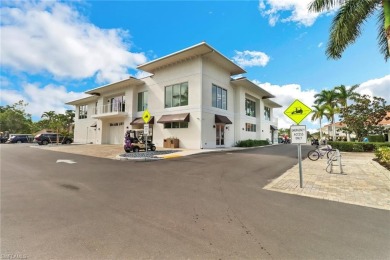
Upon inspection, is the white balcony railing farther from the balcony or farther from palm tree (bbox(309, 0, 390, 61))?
palm tree (bbox(309, 0, 390, 61))

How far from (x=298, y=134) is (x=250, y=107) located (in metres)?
24.2

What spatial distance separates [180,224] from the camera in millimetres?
3945

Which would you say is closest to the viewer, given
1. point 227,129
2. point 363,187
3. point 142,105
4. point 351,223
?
point 351,223

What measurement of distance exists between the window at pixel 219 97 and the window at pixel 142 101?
8854 mm

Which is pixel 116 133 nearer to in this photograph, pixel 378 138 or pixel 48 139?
pixel 48 139

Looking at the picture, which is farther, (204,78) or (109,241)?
(204,78)

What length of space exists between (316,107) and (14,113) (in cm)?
7821

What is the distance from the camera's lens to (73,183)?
23.7 feet

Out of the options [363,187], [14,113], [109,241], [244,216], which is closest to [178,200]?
[244,216]

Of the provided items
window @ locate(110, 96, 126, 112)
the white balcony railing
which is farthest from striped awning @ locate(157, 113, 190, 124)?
window @ locate(110, 96, 126, 112)

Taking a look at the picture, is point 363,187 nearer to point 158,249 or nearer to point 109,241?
point 158,249

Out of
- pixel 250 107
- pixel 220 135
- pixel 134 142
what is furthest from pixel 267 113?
pixel 134 142

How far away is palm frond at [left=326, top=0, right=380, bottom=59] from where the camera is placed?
1069 cm

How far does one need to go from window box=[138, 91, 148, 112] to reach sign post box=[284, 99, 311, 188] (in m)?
21.3
